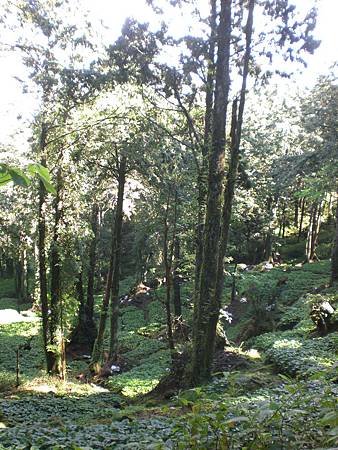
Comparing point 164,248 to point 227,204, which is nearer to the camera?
point 227,204

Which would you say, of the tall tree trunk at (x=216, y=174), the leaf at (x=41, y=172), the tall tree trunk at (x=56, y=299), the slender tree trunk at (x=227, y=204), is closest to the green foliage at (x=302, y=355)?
the slender tree trunk at (x=227, y=204)

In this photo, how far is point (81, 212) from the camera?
13.1 metres

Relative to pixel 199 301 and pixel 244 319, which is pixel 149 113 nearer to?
pixel 199 301

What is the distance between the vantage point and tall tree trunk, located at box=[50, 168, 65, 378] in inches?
488

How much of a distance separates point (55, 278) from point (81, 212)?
2099 millimetres

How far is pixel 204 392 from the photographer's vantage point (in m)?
5.33

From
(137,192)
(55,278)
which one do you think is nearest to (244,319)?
(137,192)

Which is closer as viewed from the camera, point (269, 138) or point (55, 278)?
point (55, 278)

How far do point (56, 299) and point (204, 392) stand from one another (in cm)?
839

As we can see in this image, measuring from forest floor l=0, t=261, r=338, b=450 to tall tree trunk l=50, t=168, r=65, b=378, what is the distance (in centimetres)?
66

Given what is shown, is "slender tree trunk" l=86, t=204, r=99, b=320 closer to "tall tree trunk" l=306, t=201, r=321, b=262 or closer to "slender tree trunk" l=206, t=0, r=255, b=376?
"slender tree trunk" l=206, t=0, r=255, b=376

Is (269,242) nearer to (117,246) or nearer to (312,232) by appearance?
(312,232)

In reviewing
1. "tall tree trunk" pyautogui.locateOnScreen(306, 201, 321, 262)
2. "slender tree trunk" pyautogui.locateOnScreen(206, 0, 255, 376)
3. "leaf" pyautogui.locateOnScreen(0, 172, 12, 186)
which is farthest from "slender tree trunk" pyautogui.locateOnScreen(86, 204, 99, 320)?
"tall tree trunk" pyautogui.locateOnScreen(306, 201, 321, 262)

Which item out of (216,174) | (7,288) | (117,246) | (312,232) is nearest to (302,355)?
(216,174)
